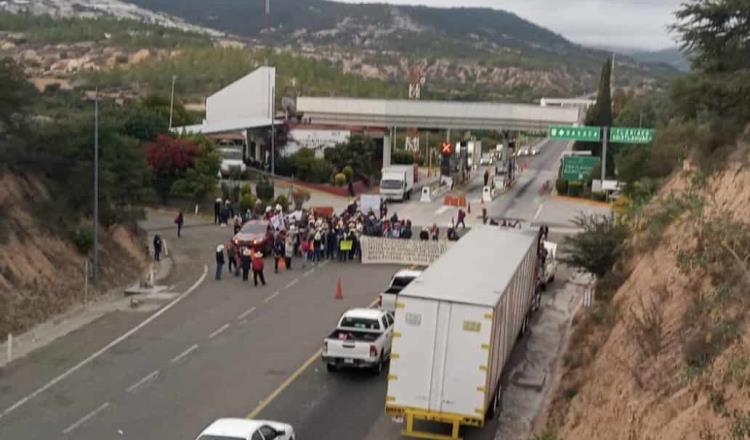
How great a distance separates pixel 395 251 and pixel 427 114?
32.8 meters

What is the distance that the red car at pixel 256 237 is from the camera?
124 feet

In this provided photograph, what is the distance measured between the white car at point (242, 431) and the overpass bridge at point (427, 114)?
54.2 m

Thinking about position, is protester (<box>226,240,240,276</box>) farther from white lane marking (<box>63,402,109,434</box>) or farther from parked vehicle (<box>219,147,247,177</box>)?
parked vehicle (<box>219,147,247,177</box>)

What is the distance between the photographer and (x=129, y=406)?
20188 mm

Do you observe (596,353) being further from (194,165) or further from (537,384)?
(194,165)

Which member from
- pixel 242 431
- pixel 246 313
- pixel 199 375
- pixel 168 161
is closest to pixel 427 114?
pixel 168 161

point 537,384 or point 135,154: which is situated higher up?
point 135,154

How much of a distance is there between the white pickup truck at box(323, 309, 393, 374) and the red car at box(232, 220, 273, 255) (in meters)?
14.3

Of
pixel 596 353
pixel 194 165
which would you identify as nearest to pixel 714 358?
pixel 596 353

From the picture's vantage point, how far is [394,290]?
27.9 m

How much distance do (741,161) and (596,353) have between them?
5729mm

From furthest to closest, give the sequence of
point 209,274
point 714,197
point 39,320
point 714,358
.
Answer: point 209,274
point 39,320
point 714,197
point 714,358

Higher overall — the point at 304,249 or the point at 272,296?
the point at 304,249

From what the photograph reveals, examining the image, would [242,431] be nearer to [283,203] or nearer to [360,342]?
[360,342]
